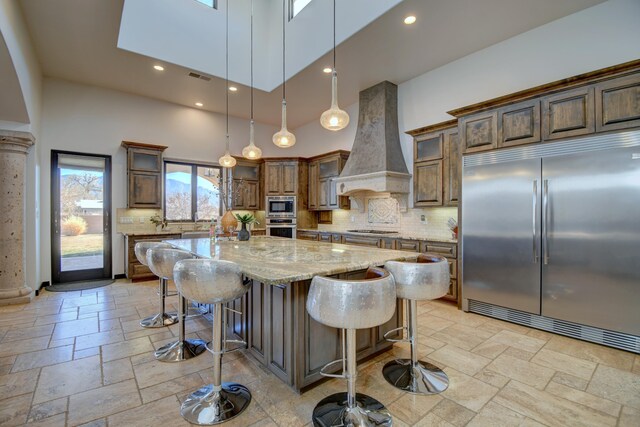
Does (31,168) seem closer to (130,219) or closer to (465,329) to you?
(130,219)

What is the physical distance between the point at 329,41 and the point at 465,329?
4202 mm

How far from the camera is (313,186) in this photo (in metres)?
6.77

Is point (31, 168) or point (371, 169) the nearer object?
point (31, 168)

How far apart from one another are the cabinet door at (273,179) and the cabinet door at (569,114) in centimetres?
509

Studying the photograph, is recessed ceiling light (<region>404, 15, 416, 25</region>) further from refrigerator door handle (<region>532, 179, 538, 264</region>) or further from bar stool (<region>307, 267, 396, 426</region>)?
bar stool (<region>307, 267, 396, 426</region>)

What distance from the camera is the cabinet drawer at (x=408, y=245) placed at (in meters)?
4.34

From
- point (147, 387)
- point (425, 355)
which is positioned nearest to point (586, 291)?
point (425, 355)

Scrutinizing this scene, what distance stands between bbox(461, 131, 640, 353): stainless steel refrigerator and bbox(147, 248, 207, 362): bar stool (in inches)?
131

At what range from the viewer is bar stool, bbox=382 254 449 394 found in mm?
2049

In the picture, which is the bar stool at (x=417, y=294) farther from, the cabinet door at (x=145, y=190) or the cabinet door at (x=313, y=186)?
the cabinet door at (x=145, y=190)

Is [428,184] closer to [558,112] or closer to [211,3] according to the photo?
[558,112]

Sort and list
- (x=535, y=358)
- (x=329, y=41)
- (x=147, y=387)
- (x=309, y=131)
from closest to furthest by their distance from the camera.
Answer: (x=147, y=387)
(x=535, y=358)
(x=329, y=41)
(x=309, y=131)

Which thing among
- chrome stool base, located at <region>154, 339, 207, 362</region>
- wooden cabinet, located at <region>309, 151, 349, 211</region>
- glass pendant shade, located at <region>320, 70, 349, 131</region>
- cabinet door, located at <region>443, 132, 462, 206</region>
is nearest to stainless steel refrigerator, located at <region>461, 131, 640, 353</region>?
cabinet door, located at <region>443, 132, 462, 206</region>

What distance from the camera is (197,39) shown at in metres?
4.76
